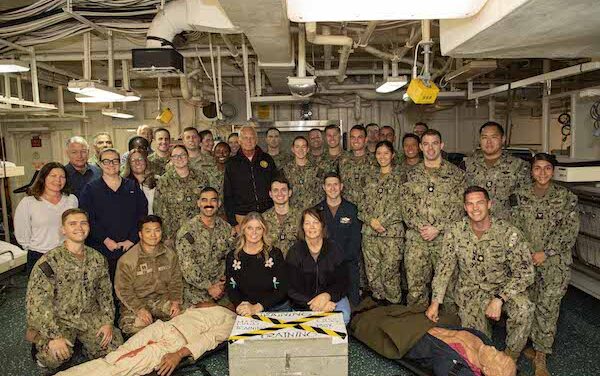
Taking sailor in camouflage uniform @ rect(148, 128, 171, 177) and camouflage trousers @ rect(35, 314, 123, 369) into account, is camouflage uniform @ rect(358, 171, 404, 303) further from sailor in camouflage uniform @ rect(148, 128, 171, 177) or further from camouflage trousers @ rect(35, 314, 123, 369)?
camouflage trousers @ rect(35, 314, 123, 369)

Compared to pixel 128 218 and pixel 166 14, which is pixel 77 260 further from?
pixel 166 14

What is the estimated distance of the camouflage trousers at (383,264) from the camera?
4004mm

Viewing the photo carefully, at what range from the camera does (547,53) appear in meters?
2.81

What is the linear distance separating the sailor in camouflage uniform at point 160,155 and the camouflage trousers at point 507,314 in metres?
3.27

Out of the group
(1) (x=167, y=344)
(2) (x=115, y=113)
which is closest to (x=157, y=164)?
(1) (x=167, y=344)

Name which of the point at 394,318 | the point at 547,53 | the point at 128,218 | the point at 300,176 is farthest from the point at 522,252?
the point at 128,218

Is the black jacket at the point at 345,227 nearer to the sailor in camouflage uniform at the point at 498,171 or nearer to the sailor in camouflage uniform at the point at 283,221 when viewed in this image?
the sailor in camouflage uniform at the point at 283,221

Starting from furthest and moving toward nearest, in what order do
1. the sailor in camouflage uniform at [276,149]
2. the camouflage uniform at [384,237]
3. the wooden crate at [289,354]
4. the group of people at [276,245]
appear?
the sailor in camouflage uniform at [276,149]
the camouflage uniform at [384,237]
the group of people at [276,245]
the wooden crate at [289,354]

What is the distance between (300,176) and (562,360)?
2.93 meters

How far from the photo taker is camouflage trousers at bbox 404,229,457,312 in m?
3.75

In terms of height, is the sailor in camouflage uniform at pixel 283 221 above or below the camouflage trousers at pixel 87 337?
above

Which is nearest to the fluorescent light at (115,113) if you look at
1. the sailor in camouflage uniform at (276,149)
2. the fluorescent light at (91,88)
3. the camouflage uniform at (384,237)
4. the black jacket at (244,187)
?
the fluorescent light at (91,88)

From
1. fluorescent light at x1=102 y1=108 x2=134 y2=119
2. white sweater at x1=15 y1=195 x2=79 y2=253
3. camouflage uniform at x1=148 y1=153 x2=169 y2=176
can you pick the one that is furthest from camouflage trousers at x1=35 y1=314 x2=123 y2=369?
fluorescent light at x1=102 y1=108 x2=134 y2=119

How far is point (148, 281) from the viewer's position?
3.61m
